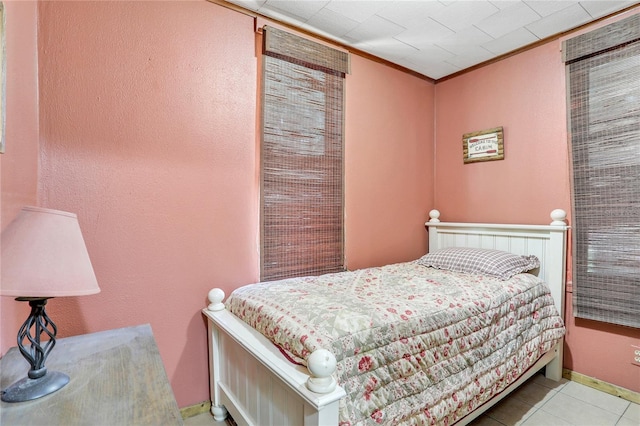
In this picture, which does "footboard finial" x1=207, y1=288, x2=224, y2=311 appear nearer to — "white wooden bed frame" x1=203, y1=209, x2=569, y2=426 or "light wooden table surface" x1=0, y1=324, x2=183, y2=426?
"white wooden bed frame" x1=203, y1=209, x2=569, y2=426

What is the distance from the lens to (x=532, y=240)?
237 centimetres

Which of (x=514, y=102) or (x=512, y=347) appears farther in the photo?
(x=514, y=102)

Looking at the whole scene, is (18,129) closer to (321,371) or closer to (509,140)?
(321,371)

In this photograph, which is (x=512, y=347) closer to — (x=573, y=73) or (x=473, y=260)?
(x=473, y=260)

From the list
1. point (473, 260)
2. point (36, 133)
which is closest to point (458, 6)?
point (473, 260)

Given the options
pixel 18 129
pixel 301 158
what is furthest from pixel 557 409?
pixel 18 129

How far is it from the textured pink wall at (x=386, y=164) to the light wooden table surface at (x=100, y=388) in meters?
1.65

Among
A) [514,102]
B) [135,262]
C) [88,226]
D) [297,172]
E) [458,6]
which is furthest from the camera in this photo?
[514,102]

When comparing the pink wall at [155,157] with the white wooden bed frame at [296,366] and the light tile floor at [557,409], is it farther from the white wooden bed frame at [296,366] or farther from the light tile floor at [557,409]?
the light tile floor at [557,409]

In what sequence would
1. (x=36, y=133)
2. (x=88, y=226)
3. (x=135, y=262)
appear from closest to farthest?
(x=36, y=133) < (x=88, y=226) < (x=135, y=262)

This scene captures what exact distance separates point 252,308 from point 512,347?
1419 mm

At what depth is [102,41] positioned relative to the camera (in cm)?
161

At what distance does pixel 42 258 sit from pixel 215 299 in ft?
3.24

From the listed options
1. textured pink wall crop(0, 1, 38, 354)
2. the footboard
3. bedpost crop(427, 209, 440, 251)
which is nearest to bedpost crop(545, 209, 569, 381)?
bedpost crop(427, 209, 440, 251)
